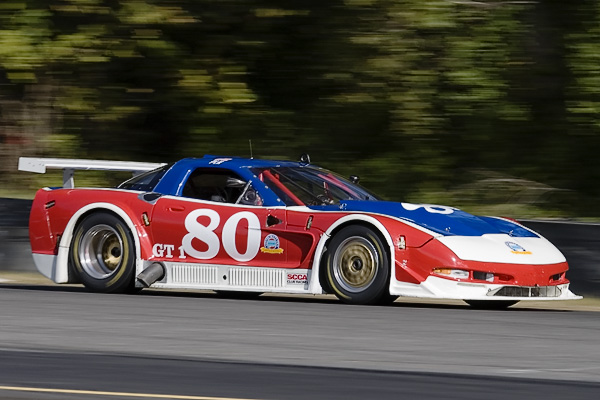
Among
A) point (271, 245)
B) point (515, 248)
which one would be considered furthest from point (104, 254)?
point (515, 248)

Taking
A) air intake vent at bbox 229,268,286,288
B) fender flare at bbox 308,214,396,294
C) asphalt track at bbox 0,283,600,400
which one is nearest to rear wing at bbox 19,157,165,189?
asphalt track at bbox 0,283,600,400

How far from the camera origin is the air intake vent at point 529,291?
403 inches

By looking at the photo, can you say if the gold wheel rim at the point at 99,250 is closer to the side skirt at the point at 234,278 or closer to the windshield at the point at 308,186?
the side skirt at the point at 234,278

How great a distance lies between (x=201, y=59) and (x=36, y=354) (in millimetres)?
13337

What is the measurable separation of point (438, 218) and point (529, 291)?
968mm

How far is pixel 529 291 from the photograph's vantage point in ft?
34.0

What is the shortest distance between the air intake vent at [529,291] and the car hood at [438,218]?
549 millimetres

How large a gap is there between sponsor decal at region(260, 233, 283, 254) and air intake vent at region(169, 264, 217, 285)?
53 centimetres

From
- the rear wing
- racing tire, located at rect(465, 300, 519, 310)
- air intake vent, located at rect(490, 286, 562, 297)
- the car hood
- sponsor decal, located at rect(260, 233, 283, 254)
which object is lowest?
racing tire, located at rect(465, 300, 519, 310)

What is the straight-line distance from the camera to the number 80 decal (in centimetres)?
1100

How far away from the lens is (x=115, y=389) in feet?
19.9

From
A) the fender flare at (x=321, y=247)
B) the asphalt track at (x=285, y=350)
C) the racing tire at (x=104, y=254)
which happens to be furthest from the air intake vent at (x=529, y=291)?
the racing tire at (x=104, y=254)

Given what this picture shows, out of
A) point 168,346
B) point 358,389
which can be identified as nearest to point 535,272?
point 168,346

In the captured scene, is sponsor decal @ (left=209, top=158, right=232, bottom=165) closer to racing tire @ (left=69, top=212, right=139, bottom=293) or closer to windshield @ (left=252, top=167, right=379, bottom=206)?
windshield @ (left=252, top=167, right=379, bottom=206)
